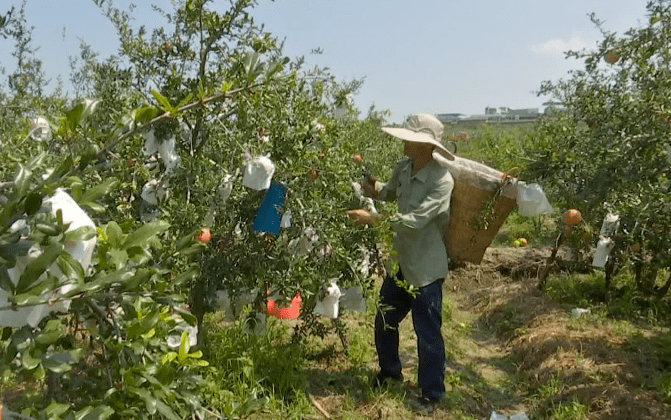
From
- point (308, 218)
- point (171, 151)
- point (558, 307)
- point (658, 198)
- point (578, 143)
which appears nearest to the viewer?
point (171, 151)

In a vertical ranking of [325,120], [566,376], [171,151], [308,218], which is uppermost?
[325,120]

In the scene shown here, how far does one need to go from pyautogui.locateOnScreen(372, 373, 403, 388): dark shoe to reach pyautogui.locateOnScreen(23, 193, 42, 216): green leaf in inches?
106

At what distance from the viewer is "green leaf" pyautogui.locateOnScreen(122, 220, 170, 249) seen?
3.90 feet

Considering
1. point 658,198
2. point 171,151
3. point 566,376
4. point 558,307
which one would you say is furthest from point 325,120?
point 558,307

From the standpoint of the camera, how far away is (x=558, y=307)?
16.5 ft

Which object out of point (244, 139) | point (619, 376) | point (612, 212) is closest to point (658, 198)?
point (612, 212)

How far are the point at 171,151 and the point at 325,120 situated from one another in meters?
0.74

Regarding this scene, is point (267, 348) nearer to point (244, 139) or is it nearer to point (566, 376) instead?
point (244, 139)

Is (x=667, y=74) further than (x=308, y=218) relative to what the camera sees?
Yes

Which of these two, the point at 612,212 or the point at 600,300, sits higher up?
the point at 612,212

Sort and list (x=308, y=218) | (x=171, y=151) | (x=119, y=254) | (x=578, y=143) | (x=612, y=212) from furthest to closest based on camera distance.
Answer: (x=612, y=212) → (x=578, y=143) → (x=308, y=218) → (x=171, y=151) → (x=119, y=254)

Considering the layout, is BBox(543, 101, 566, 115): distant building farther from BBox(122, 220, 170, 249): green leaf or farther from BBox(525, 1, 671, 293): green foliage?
BBox(122, 220, 170, 249): green leaf

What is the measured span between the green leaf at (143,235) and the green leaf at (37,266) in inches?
8.4

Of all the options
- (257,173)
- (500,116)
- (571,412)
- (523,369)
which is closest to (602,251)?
(523,369)
